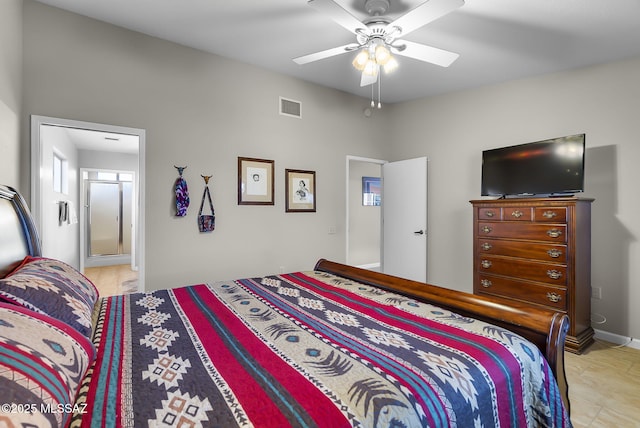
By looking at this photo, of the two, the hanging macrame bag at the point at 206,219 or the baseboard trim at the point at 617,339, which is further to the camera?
the hanging macrame bag at the point at 206,219

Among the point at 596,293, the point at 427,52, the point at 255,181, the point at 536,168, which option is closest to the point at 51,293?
the point at 255,181

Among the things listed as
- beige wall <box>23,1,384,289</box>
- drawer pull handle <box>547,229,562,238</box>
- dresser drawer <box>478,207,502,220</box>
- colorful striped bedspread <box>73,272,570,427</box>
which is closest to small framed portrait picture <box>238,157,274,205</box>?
beige wall <box>23,1,384,289</box>

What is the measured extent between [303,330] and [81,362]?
2.53 ft

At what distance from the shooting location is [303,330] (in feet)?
4.58

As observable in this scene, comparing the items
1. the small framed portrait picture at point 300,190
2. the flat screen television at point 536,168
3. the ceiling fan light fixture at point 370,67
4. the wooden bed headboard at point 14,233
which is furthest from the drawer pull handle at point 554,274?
the wooden bed headboard at point 14,233

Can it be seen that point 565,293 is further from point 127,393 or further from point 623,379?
point 127,393

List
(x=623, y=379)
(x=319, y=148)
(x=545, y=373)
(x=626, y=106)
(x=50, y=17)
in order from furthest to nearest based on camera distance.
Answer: (x=319, y=148) < (x=626, y=106) < (x=50, y=17) < (x=623, y=379) < (x=545, y=373)

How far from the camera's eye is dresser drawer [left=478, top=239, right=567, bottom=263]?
2.83 metres

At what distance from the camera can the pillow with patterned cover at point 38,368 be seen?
2.11 feet

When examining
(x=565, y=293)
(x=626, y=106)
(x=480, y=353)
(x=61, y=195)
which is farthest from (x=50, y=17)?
(x=626, y=106)

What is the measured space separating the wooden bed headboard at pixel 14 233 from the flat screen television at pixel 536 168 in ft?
12.8

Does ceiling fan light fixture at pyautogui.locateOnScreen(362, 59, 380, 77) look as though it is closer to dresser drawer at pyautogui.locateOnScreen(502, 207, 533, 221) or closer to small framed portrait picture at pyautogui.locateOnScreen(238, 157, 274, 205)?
small framed portrait picture at pyautogui.locateOnScreen(238, 157, 274, 205)

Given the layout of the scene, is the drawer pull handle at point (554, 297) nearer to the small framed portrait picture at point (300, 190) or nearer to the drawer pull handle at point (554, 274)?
the drawer pull handle at point (554, 274)

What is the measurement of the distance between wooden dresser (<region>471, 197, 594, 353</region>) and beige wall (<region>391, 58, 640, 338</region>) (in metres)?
0.28
